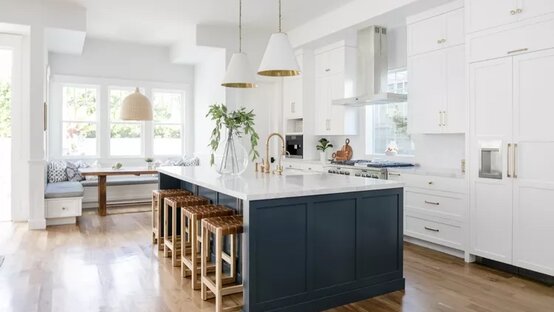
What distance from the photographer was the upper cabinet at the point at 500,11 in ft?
11.1

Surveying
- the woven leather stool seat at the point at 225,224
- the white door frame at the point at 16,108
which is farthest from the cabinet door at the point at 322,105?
the white door frame at the point at 16,108

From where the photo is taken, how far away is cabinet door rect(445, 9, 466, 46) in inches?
170

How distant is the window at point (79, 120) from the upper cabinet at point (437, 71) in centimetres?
593

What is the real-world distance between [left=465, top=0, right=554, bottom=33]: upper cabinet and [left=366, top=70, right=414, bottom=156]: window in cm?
163

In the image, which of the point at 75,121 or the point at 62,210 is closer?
the point at 62,210

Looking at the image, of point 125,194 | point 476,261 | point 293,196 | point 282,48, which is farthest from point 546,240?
point 125,194

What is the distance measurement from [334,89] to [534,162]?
331cm

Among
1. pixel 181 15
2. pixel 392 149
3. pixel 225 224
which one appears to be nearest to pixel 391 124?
pixel 392 149

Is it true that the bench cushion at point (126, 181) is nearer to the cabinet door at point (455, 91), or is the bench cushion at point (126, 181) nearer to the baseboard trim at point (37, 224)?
the baseboard trim at point (37, 224)

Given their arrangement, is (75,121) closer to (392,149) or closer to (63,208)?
(63,208)

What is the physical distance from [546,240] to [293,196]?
2.25m

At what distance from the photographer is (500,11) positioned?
3646mm

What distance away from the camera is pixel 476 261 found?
4.03 m

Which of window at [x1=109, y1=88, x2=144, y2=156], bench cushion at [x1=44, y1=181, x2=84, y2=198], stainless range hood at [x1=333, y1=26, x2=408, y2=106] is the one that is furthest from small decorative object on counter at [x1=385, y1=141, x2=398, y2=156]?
window at [x1=109, y1=88, x2=144, y2=156]
